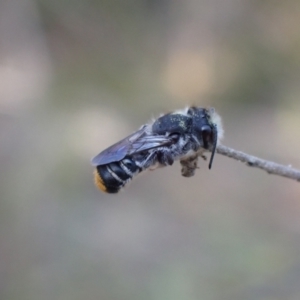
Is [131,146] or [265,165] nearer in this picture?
[265,165]

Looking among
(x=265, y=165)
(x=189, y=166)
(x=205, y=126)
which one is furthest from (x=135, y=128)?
(x=265, y=165)

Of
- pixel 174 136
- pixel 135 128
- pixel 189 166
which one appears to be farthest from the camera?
pixel 135 128

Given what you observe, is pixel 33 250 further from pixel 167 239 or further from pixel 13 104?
pixel 13 104

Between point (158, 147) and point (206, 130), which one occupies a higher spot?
point (206, 130)

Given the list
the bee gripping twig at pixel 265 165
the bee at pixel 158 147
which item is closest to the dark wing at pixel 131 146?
the bee at pixel 158 147

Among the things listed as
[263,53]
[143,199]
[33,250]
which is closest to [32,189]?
[33,250]

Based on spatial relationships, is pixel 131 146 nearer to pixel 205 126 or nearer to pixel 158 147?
pixel 158 147

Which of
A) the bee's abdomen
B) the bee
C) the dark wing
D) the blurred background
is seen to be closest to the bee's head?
the bee
